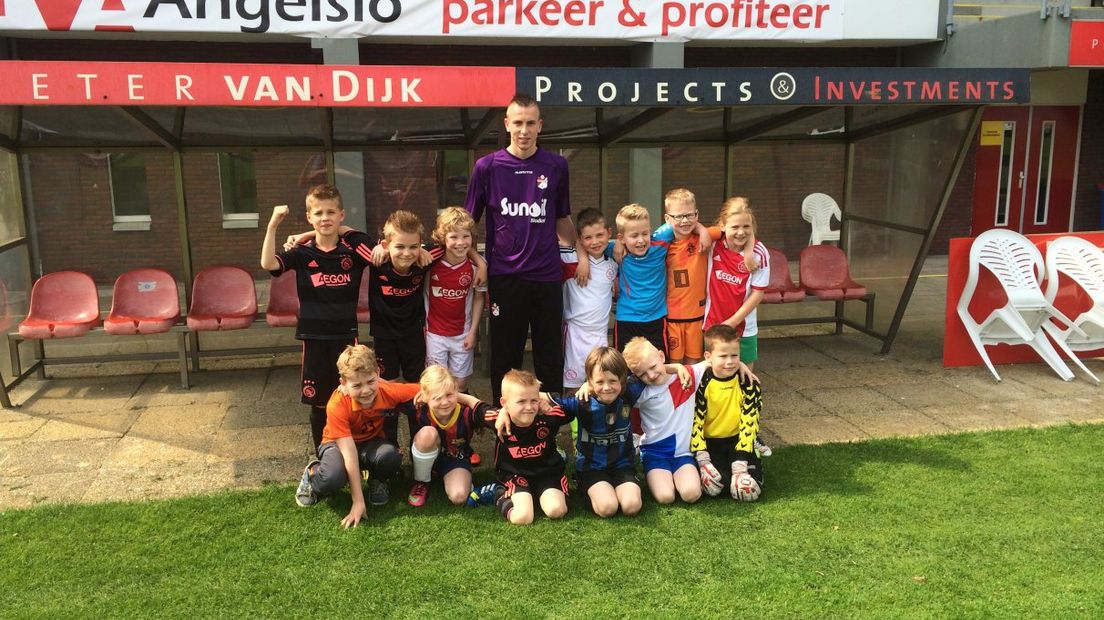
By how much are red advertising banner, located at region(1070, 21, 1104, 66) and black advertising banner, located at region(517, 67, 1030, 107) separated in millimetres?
6621

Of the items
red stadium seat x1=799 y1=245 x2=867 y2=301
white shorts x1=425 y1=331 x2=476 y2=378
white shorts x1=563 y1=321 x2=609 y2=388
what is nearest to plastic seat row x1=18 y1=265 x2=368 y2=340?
white shorts x1=425 y1=331 x2=476 y2=378

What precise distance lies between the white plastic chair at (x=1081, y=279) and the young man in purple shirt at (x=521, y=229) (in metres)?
4.12

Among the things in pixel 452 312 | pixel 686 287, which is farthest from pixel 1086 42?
pixel 452 312

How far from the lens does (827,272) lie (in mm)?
7594

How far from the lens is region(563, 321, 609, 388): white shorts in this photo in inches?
193

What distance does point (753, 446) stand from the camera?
441 centimetres

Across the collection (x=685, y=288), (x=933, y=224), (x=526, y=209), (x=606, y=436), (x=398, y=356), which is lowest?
(x=606, y=436)

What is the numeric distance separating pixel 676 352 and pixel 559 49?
747 centimetres

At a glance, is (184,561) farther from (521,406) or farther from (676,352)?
(676,352)

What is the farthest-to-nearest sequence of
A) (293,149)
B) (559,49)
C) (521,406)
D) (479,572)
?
(559,49) < (293,149) < (521,406) < (479,572)

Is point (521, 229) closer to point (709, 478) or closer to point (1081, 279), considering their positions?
point (709, 478)

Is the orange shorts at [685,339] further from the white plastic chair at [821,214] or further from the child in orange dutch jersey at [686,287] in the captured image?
the white plastic chair at [821,214]

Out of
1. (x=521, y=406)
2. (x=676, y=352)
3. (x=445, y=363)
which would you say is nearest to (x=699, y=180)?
(x=676, y=352)

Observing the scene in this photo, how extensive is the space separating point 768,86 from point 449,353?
8.07ft
